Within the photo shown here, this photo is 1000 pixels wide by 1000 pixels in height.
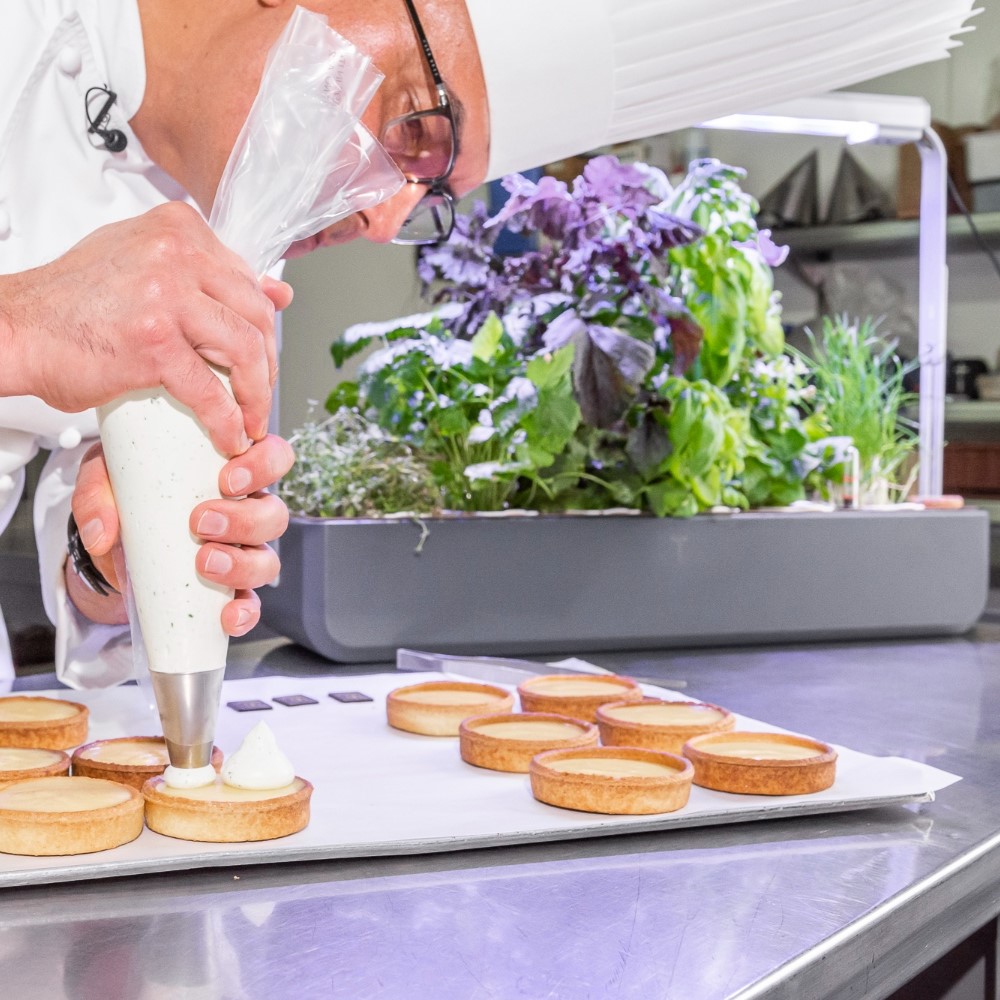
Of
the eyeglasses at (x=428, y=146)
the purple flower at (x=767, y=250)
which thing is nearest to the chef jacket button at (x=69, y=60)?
the eyeglasses at (x=428, y=146)

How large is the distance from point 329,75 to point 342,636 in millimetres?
770

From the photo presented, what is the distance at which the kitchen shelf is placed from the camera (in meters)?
3.16

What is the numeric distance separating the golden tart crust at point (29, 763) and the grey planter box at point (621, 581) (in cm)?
54

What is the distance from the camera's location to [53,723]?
94 cm

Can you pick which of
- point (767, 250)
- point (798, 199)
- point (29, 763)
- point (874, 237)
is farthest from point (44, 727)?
point (798, 199)

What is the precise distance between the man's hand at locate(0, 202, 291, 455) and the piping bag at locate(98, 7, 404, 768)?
15 mm

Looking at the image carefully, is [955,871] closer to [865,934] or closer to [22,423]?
[865,934]

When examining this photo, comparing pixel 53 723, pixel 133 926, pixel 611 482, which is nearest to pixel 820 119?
pixel 611 482

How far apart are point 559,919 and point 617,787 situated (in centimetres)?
15

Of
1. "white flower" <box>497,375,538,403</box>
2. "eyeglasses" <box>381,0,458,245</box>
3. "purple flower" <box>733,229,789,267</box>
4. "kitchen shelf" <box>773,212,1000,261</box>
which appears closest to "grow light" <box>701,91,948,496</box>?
"purple flower" <box>733,229,789,267</box>

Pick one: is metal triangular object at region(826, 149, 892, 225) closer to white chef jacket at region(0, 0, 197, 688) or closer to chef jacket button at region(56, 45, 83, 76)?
white chef jacket at region(0, 0, 197, 688)

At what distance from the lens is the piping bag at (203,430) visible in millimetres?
694

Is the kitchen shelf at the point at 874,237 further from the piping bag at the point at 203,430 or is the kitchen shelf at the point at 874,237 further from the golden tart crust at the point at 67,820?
the golden tart crust at the point at 67,820

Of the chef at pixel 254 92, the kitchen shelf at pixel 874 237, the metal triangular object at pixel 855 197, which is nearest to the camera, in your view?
the chef at pixel 254 92
